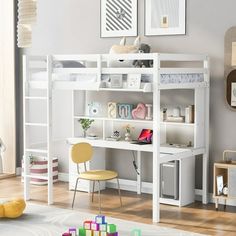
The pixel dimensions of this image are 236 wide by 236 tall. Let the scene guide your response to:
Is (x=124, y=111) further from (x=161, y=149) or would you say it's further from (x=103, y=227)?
(x=103, y=227)

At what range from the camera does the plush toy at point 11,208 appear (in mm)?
5055

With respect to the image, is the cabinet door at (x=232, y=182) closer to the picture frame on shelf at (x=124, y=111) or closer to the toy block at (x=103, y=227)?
the picture frame on shelf at (x=124, y=111)

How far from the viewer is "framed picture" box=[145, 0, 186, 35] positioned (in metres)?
5.93

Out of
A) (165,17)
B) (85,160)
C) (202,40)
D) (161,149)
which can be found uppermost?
(165,17)

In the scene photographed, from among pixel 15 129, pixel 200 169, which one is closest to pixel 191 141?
pixel 200 169

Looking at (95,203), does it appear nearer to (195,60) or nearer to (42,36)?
(195,60)

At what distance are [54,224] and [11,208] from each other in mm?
410

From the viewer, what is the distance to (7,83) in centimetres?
738

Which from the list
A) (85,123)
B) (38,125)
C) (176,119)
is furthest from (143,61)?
(38,125)

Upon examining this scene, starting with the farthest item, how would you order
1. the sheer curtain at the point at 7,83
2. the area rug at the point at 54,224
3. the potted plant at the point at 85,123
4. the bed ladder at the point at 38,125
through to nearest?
the sheer curtain at the point at 7,83 → the potted plant at the point at 85,123 → the bed ladder at the point at 38,125 → the area rug at the point at 54,224

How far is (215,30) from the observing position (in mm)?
5754

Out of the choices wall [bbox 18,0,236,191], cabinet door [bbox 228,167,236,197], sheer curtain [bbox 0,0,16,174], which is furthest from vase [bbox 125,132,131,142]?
sheer curtain [bbox 0,0,16,174]

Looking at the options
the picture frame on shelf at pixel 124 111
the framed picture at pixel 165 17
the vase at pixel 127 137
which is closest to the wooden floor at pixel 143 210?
the vase at pixel 127 137

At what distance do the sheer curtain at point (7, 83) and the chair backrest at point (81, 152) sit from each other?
6.24ft
